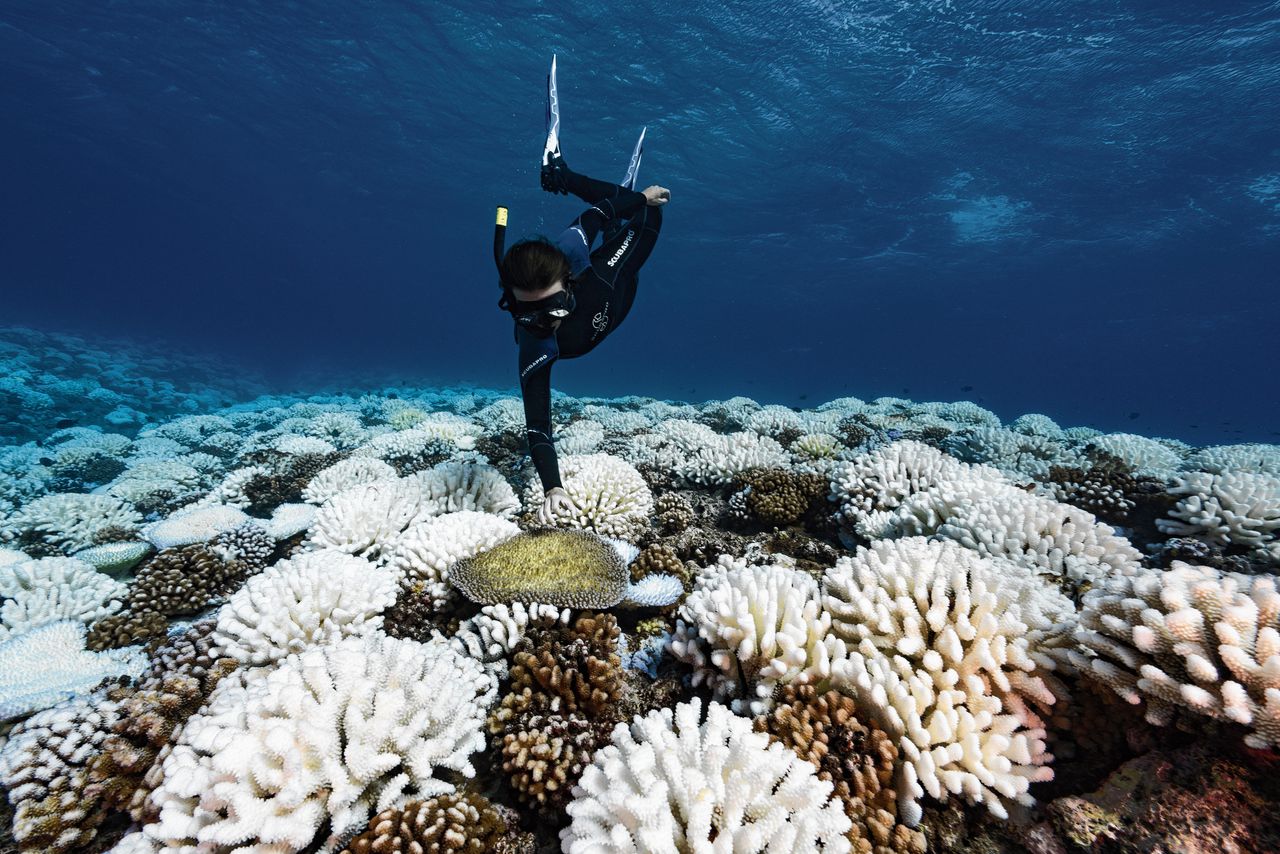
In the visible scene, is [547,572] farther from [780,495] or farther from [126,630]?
[126,630]

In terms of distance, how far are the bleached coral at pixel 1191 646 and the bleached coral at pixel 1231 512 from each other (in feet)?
11.6

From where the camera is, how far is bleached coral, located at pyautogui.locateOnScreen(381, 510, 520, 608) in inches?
164

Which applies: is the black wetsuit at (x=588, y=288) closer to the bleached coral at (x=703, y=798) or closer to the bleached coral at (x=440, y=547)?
the bleached coral at (x=440, y=547)

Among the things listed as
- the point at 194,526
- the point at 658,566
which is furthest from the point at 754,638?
the point at 194,526

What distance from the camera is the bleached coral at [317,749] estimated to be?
1.98 metres

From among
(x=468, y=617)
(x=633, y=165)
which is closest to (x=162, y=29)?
(x=633, y=165)

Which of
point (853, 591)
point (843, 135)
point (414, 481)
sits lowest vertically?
point (853, 591)

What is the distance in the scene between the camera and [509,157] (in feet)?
156

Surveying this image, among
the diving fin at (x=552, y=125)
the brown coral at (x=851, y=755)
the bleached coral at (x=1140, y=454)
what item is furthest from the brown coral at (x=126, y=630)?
the bleached coral at (x=1140, y=454)

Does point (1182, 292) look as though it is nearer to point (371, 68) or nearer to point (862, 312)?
point (862, 312)

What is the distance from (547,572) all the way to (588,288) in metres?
3.74

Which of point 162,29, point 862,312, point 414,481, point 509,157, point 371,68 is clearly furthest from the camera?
point 862,312

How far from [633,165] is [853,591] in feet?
31.1

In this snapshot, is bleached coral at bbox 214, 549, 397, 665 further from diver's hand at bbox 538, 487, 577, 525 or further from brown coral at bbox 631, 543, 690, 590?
brown coral at bbox 631, 543, 690, 590
